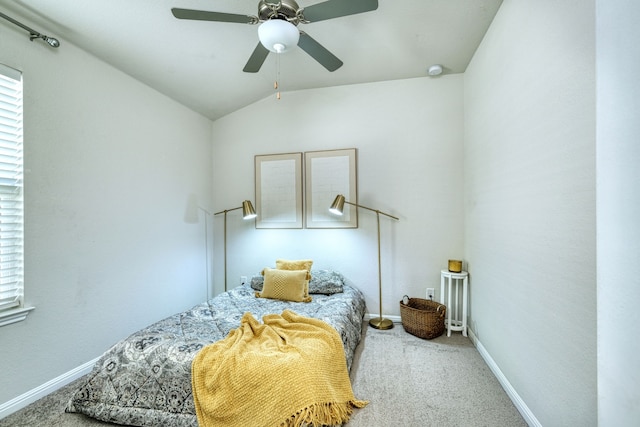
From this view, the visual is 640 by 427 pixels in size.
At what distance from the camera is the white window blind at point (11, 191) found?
1794 mm

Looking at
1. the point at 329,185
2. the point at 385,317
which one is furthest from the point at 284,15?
the point at 385,317

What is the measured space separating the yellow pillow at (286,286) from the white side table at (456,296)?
1.46 m

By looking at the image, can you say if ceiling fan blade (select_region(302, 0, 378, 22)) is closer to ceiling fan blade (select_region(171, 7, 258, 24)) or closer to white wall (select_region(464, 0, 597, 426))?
ceiling fan blade (select_region(171, 7, 258, 24))

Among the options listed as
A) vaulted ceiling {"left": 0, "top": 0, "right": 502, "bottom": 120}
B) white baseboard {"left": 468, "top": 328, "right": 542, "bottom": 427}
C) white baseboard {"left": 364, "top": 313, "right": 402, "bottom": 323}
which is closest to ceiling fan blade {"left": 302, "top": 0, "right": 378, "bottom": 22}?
vaulted ceiling {"left": 0, "top": 0, "right": 502, "bottom": 120}

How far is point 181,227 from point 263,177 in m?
1.15

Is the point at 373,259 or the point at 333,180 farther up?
the point at 333,180

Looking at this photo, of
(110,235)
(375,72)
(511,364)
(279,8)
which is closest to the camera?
(279,8)

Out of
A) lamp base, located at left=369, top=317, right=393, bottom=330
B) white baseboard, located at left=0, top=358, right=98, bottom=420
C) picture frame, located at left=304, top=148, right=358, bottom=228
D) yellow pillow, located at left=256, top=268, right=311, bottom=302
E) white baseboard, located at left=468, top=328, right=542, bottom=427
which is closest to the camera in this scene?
white baseboard, located at left=468, top=328, right=542, bottom=427

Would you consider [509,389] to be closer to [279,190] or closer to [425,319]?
[425,319]

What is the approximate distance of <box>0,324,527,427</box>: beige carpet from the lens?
1710 mm

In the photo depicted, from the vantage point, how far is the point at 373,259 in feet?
10.9

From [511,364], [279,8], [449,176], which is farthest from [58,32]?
[511,364]

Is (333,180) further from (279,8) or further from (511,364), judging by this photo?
(511,364)

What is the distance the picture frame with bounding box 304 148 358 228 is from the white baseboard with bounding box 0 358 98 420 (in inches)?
95.9
